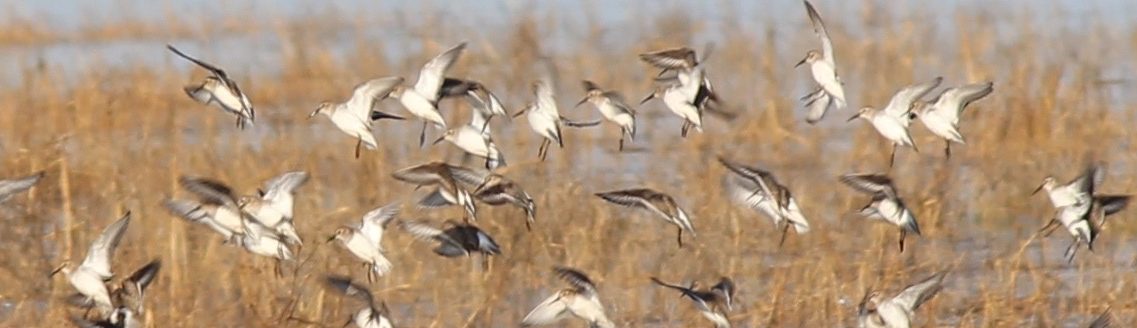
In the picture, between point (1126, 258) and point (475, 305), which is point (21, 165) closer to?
point (475, 305)

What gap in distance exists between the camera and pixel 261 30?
17.0 metres

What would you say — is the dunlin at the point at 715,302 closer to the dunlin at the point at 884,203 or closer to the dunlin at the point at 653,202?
the dunlin at the point at 653,202

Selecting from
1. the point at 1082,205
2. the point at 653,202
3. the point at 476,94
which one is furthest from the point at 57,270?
the point at 1082,205

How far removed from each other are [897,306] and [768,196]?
103 centimetres

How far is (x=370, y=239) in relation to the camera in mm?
7992

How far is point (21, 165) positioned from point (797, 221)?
414cm

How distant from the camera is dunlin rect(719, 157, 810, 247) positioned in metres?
7.78

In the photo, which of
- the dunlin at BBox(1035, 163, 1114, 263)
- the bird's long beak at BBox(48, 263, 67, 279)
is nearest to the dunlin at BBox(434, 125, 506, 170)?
the bird's long beak at BBox(48, 263, 67, 279)

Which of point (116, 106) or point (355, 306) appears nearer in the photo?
point (355, 306)

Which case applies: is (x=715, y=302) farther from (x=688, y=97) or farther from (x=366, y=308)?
(x=688, y=97)

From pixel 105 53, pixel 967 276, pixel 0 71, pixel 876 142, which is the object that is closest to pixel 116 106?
pixel 0 71

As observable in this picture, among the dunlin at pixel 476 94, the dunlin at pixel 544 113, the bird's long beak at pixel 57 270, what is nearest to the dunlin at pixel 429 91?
the dunlin at pixel 476 94

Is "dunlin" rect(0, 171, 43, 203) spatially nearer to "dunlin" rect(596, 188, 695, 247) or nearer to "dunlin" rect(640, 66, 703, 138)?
"dunlin" rect(596, 188, 695, 247)

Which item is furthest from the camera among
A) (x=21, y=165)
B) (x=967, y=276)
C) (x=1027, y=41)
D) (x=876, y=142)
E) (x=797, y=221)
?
(x=1027, y=41)
